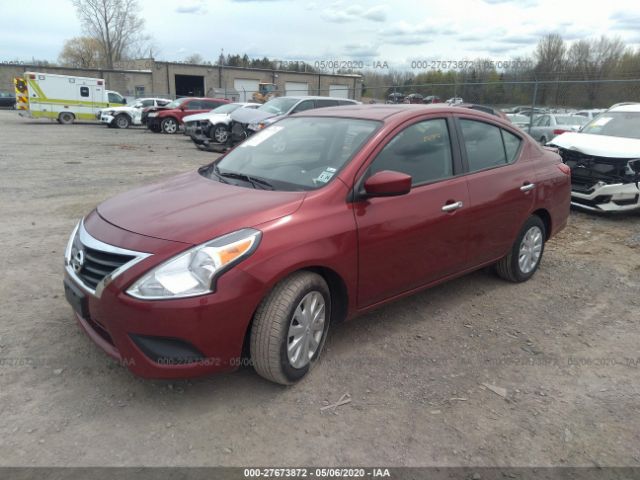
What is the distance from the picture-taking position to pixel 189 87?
Answer: 52.6m

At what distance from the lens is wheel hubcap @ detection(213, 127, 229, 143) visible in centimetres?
1647

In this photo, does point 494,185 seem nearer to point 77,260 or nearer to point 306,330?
point 306,330

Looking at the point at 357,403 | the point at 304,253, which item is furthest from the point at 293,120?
the point at 357,403

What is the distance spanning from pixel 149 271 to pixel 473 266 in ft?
9.07

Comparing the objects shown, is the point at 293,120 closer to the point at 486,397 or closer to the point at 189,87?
the point at 486,397

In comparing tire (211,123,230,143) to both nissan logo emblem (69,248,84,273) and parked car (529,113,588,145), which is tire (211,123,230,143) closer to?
parked car (529,113,588,145)

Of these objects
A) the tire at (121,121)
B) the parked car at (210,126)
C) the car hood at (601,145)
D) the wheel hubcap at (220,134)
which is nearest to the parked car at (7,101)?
the tire at (121,121)

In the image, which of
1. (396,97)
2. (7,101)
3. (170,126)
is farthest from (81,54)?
(396,97)

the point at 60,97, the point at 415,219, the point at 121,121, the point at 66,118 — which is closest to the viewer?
the point at 415,219

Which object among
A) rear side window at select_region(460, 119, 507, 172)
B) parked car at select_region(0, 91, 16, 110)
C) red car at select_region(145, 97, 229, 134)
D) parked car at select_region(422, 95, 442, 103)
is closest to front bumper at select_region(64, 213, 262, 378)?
rear side window at select_region(460, 119, 507, 172)

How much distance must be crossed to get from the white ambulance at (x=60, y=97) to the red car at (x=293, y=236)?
2639 centimetres

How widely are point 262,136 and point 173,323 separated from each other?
2.11 m

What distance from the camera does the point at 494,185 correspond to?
13.7 feet

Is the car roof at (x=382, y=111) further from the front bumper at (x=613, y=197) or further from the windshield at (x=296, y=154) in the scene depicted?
the front bumper at (x=613, y=197)
